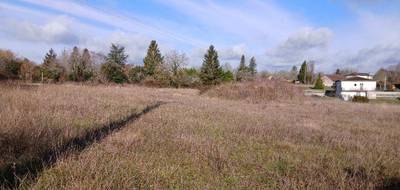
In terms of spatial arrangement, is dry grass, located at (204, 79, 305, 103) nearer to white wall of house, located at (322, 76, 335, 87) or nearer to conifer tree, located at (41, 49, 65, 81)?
conifer tree, located at (41, 49, 65, 81)

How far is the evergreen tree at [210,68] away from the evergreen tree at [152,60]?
7.38m

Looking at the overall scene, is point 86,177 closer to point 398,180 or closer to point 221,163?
point 221,163

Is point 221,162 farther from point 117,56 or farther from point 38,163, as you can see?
point 117,56

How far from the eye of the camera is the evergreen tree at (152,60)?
55656 mm

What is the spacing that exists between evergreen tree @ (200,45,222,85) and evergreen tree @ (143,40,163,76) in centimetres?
738

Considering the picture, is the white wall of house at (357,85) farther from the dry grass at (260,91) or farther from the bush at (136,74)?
the dry grass at (260,91)

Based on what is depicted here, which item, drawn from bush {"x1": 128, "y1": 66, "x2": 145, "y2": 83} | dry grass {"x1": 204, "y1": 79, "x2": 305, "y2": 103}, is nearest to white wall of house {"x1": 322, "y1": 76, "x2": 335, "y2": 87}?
bush {"x1": 128, "y1": 66, "x2": 145, "y2": 83}

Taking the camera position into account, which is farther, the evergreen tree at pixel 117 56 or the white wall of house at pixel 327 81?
the white wall of house at pixel 327 81

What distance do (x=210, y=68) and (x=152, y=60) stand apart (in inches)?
388

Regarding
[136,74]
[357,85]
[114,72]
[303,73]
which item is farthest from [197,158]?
[303,73]

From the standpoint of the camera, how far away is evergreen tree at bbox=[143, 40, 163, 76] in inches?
2191

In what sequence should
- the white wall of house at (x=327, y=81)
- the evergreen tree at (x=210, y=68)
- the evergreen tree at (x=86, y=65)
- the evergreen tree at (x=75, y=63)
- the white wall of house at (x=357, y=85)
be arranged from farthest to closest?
the white wall of house at (x=327, y=81) < the white wall of house at (x=357, y=85) < the evergreen tree at (x=210, y=68) < the evergreen tree at (x=86, y=65) < the evergreen tree at (x=75, y=63)

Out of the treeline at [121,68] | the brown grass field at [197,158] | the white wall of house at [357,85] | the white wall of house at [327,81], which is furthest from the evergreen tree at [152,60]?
the white wall of house at [327,81]

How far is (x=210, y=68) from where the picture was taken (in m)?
55.7
